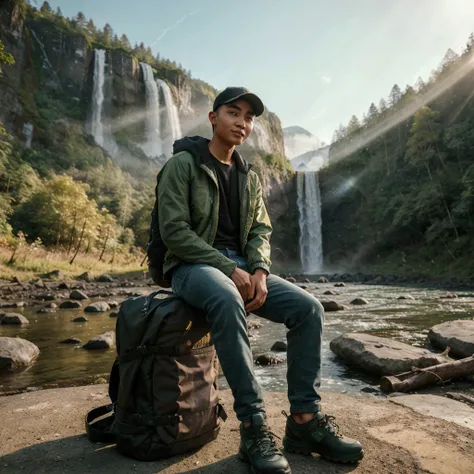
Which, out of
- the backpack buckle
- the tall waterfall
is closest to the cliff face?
the tall waterfall

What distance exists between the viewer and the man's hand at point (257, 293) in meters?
2.27

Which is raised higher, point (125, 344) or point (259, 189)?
point (259, 189)

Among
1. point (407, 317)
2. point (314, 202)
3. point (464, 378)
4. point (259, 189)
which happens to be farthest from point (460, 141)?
point (259, 189)

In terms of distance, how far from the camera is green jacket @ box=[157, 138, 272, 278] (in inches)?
89.7

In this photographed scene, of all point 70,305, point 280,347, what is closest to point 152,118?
point 70,305

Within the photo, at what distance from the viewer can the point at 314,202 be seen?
50094mm

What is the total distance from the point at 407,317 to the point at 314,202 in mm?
41852

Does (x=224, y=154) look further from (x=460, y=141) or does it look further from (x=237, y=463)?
(x=460, y=141)

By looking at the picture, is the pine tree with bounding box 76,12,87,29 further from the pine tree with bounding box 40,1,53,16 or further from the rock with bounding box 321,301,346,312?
Result: the rock with bounding box 321,301,346,312

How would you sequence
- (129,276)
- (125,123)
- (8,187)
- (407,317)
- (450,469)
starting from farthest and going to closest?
(125,123) → (8,187) → (129,276) → (407,317) → (450,469)

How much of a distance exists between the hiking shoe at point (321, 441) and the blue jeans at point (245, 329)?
0.08 m

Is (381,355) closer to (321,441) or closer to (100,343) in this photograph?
(321,441)

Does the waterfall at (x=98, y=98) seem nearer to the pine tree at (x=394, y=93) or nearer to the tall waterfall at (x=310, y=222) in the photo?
the tall waterfall at (x=310, y=222)

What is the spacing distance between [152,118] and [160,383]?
62.6 m
